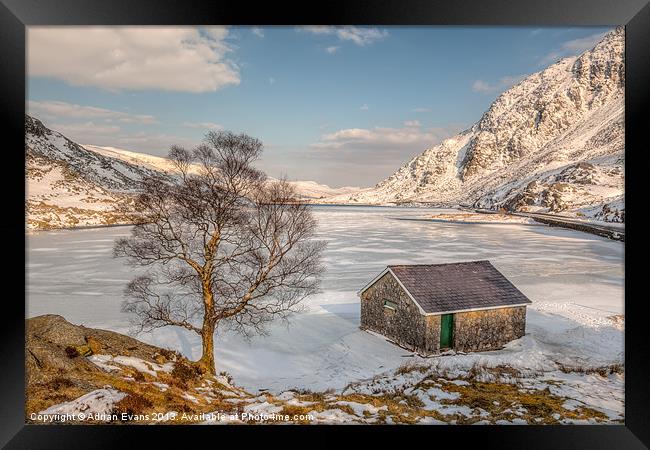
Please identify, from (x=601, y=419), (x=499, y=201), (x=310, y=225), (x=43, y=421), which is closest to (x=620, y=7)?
(x=310, y=225)

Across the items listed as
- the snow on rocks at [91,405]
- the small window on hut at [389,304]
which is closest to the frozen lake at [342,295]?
the small window on hut at [389,304]

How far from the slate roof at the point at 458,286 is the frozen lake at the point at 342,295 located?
31 centimetres

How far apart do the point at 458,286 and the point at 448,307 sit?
638mm

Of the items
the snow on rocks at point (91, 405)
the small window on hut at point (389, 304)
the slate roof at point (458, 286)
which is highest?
the slate roof at point (458, 286)

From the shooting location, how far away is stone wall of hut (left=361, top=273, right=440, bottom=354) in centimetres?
600

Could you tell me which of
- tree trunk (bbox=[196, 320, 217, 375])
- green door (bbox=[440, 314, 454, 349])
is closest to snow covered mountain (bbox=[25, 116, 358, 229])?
tree trunk (bbox=[196, 320, 217, 375])

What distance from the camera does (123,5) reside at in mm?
3805

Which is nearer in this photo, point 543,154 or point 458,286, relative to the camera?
point 458,286

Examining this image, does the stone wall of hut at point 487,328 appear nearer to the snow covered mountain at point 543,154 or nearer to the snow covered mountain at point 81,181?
the snow covered mountain at point 543,154

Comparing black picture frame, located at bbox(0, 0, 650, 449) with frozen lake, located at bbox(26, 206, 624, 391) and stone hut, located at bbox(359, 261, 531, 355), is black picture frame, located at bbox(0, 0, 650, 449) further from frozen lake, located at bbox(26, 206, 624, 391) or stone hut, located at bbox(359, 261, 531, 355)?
stone hut, located at bbox(359, 261, 531, 355)

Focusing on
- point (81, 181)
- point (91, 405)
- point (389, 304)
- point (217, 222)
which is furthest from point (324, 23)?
point (81, 181)

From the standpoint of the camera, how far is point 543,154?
43.1ft

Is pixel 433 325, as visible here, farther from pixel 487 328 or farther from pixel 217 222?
pixel 217 222

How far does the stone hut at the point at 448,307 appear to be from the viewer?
19.9 ft
